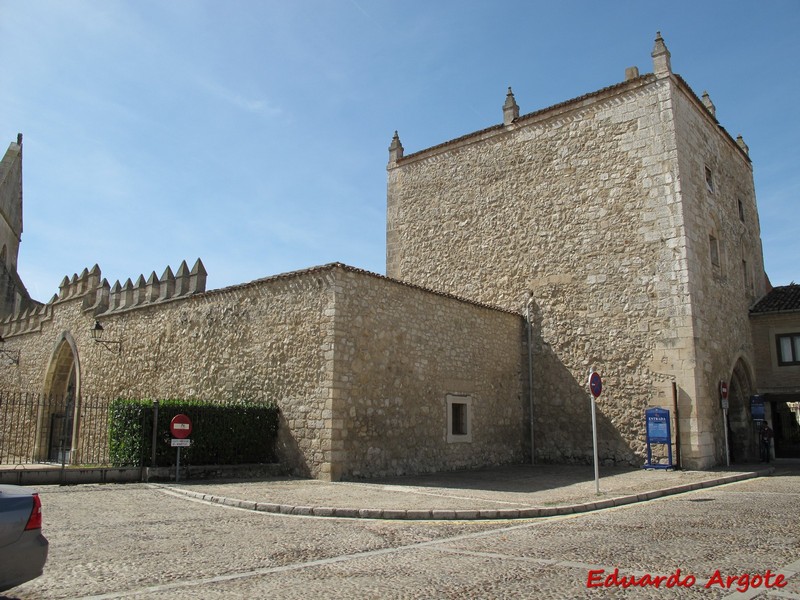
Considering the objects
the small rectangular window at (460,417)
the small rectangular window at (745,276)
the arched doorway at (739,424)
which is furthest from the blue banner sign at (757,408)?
the small rectangular window at (460,417)

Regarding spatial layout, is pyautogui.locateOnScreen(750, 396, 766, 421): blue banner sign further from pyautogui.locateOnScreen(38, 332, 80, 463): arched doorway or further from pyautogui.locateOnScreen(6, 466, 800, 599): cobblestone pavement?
pyautogui.locateOnScreen(38, 332, 80, 463): arched doorway

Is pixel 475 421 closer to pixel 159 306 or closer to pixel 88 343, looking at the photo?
pixel 159 306

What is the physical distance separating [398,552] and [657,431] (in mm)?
11352

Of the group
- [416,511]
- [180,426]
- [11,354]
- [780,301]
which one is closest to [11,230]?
[11,354]

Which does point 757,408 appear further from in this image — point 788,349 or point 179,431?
point 179,431

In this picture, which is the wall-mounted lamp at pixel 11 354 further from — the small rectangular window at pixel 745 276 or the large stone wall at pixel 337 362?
the small rectangular window at pixel 745 276

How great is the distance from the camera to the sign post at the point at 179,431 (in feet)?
40.1

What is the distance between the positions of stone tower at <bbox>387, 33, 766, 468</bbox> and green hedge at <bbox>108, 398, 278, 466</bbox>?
343 inches

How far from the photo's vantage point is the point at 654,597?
463 centimetres

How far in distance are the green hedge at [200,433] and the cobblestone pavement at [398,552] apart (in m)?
3.08

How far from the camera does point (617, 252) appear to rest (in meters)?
17.5

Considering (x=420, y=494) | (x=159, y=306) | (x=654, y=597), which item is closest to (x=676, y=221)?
(x=420, y=494)

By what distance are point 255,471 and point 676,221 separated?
12.5 meters

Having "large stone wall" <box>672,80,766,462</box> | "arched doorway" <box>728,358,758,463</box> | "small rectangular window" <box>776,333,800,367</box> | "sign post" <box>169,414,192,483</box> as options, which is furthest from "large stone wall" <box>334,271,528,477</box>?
"small rectangular window" <box>776,333,800,367</box>
